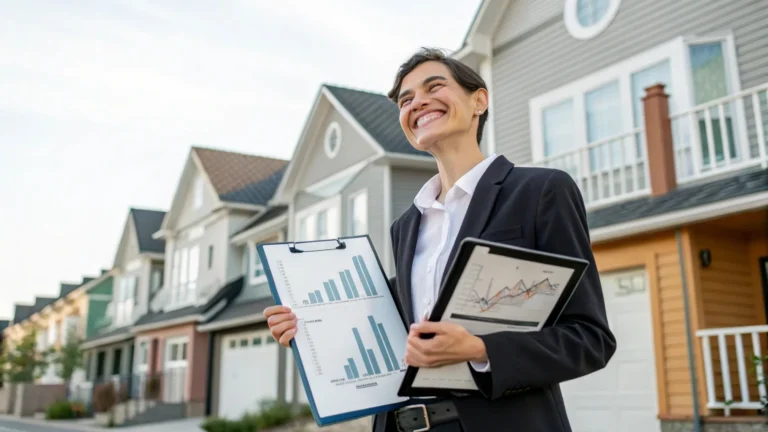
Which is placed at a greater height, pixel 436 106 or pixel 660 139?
pixel 660 139

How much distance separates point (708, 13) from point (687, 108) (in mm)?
1448

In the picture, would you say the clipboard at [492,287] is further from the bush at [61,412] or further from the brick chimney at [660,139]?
the bush at [61,412]

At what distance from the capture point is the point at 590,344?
1823 millimetres

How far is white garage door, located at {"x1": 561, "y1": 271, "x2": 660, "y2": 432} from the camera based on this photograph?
32.4ft

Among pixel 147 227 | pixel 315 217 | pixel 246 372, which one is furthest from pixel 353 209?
pixel 147 227

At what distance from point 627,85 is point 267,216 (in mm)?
15418

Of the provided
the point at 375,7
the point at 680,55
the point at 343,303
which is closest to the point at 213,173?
the point at 375,7

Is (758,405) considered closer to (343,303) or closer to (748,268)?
A: (748,268)

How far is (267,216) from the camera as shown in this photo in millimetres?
24734

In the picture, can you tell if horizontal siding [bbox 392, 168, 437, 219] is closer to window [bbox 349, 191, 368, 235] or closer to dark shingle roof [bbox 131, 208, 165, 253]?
window [bbox 349, 191, 368, 235]

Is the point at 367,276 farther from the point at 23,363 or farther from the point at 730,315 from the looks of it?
the point at 23,363

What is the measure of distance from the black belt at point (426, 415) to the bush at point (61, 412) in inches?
1203

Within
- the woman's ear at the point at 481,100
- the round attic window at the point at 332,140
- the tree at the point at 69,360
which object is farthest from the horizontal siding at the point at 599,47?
the tree at the point at 69,360

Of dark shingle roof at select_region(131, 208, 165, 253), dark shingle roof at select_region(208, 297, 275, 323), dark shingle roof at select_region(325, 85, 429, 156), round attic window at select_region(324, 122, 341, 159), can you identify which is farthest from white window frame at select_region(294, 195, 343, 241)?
dark shingle roof at select_region(131, 208, 165, 253)
